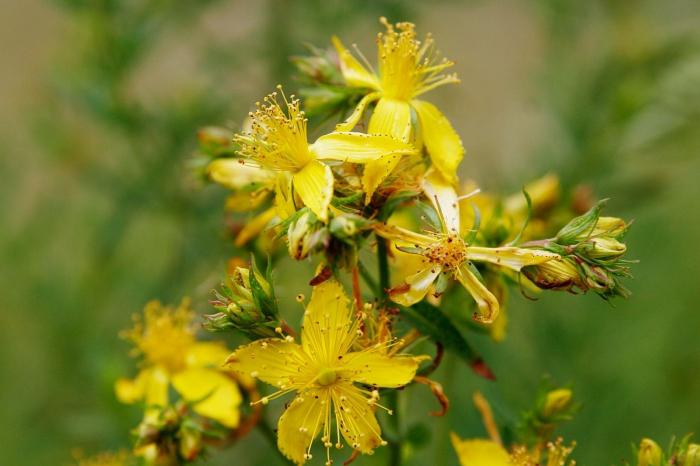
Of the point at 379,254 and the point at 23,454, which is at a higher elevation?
the point at 379,254

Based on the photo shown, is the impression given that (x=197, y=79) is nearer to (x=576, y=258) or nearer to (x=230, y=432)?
(x=230, y=432)

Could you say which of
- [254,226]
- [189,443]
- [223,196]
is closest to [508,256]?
[254,226]

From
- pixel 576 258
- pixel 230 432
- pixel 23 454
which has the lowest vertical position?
pixel 23 454

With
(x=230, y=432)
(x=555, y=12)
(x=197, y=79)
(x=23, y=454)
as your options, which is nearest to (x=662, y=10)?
(x=555, y=12)

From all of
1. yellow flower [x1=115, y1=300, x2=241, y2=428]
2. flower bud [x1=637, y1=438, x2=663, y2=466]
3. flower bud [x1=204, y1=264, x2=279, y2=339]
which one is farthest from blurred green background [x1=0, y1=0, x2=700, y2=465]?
flower bud [x1=204, y1=264, x2=279, y2=339]

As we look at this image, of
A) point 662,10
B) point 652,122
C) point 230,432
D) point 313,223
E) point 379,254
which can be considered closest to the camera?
point 313,223

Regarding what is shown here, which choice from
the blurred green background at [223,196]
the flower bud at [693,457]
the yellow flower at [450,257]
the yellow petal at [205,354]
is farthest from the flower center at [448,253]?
the blurred green background at [223,196]

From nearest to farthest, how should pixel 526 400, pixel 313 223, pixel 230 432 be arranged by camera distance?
pixel 313 223 < pixel 230 432 < pixel 526 400

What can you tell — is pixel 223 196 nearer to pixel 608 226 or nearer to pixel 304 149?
pixel 304 149

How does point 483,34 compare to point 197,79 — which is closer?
point 197,79
